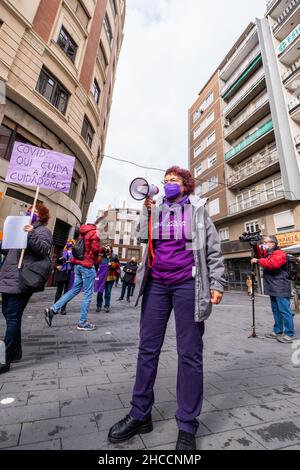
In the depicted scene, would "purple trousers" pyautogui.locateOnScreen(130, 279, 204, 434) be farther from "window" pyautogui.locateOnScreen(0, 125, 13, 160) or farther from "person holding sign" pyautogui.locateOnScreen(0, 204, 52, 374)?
"window" pyautogui.locateOnScreen(0, 125, 13, 160)

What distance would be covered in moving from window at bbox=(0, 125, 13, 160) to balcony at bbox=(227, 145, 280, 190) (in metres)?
18.3

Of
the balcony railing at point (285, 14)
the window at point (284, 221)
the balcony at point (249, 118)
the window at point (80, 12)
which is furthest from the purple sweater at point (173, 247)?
the balcony railing at point (285, 14)

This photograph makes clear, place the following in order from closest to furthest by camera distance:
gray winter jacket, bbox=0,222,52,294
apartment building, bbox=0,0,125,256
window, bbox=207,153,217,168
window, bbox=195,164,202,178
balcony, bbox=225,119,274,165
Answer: gray winter jacket, bbox=0,222,52,294 < apartment building, bbox=0,0,125,256 < balcony, bbox=225,119,274,165 < window, bbox=207,153,217,168 < window, bbox=195,164,202,178

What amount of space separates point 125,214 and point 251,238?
63.2 metres

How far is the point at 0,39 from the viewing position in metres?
8.78

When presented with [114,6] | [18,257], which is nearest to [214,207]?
[114,6]

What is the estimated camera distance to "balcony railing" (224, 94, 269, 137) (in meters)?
21.2

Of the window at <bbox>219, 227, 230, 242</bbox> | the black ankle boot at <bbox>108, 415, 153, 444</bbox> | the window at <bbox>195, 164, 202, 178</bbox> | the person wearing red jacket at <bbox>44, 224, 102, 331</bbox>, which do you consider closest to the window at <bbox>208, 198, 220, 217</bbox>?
the window at <bbox>219, 227, 230, 242</bbox>

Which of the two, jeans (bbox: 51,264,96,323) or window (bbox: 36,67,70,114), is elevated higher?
window (bbox: 36,67,70,114)

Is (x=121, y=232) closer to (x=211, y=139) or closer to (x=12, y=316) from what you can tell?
(x=211, y=139)

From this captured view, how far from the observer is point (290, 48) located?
18.5 meters

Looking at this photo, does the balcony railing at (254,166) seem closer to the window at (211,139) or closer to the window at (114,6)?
the window at (211,139)

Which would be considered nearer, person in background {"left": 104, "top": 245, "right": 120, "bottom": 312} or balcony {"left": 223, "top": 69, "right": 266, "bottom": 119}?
person in background {"left": 104, "top": 245, "right": 120, "bottom": 312}

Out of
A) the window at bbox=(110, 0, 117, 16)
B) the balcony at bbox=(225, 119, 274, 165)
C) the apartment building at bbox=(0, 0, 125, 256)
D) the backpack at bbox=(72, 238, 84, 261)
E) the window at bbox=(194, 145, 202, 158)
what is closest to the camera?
the backpack at bbox=(72, 238, 84, 261)
